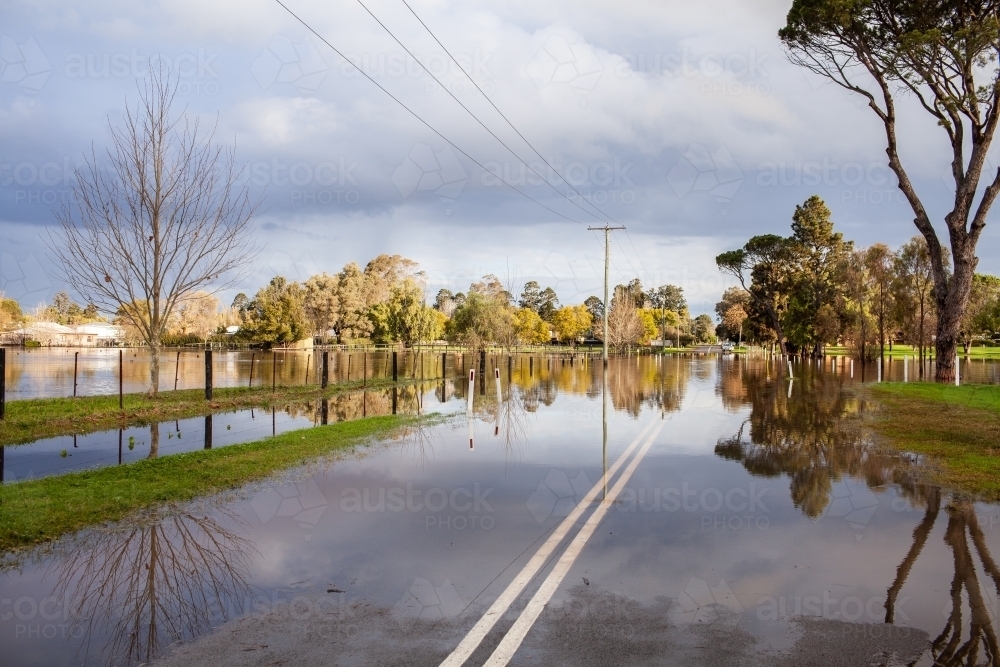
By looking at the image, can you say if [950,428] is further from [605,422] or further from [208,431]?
[208,431]

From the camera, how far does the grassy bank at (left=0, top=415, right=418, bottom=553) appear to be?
7.54 meters

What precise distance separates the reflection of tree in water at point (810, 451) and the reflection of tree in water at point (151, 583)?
6117 mm

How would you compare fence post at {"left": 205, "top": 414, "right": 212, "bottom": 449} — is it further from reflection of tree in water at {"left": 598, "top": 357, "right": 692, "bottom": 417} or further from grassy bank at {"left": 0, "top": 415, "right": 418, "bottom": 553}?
reflection of tree in water at {"left": 598, "top": 357, "right": 692, "bottom": 417}

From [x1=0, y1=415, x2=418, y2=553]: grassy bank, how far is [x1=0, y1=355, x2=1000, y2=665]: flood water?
48 cm

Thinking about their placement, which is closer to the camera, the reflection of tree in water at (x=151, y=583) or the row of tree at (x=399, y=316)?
the reflection of tree in water at (x=151, y=583)

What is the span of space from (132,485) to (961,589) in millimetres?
9167

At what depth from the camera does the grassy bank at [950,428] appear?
34.2ft

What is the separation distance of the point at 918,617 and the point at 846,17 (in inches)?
1116

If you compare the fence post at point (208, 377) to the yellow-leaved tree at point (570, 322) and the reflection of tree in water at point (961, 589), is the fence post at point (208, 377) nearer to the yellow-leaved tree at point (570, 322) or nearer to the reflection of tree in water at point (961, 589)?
the reflection of tree in water at point (961, 589)

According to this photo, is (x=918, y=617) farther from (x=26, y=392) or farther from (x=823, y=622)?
(x=26, y=392)

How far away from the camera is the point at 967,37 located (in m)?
25.0

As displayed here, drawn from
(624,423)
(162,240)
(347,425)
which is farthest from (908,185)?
(162,240)

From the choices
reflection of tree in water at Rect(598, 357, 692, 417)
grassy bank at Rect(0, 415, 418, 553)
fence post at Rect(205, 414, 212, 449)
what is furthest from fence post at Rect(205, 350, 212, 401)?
reflection of tree in water at Rect(598, 357, 692, 417)

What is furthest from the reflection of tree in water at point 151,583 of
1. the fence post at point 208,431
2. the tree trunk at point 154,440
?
the fence post at point 208,431
